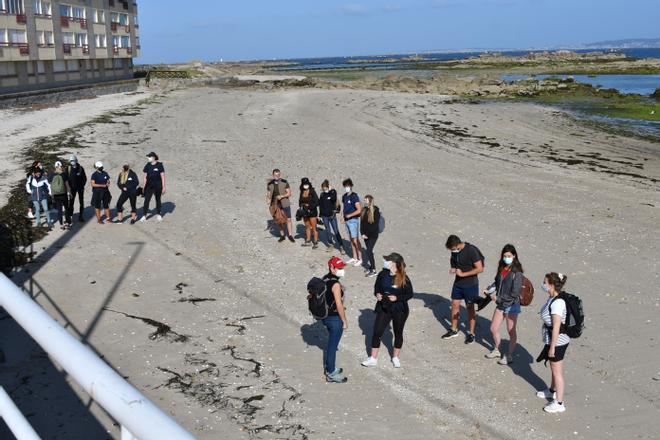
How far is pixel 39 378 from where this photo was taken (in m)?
8.33

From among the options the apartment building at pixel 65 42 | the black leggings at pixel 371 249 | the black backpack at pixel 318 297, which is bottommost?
the black leggings at pixel 371 249

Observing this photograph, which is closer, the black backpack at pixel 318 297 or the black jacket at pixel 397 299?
the black backpack at pixel 318 297

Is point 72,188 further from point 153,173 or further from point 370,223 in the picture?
point 370,223

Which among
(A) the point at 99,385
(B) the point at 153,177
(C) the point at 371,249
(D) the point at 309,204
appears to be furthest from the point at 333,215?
(A) the point at 99,385

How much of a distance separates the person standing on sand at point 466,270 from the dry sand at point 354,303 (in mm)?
757

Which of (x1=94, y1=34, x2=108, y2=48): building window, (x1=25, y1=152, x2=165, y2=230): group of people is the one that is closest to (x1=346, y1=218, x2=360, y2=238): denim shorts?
(x1=25, y1=152, x2=165, y2=230): group of people

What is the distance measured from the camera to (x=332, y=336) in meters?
Result: 8.57

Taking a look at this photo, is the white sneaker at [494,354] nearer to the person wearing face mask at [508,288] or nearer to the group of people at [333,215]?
the person wearing face mask at [508,288]

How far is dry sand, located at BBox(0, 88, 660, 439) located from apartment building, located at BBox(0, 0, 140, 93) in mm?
27704

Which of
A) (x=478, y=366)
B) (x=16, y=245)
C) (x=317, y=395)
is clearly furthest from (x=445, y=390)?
(x=16, y=245)

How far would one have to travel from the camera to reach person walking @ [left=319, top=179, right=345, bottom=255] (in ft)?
46.2

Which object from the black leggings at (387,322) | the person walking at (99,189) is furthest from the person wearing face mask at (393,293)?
the person walking at (99,189)

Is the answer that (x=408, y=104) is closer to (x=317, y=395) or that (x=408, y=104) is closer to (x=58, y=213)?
(x=58, y=213)

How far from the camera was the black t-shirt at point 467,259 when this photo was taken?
376 inches
